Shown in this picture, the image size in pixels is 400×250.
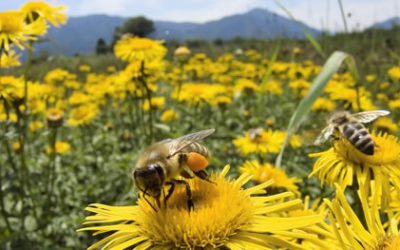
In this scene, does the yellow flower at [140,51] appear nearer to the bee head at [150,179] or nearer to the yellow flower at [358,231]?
the bee head at [150,179]

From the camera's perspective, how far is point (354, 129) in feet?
6.36

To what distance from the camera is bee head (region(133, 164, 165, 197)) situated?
132cm

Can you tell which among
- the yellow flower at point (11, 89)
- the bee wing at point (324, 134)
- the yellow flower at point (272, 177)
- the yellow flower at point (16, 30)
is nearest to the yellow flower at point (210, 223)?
the bee wing at point (324, 134)

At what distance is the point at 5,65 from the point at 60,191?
132 cm

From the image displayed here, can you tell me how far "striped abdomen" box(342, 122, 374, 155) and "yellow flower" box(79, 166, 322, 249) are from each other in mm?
554

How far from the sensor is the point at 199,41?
23.8 m

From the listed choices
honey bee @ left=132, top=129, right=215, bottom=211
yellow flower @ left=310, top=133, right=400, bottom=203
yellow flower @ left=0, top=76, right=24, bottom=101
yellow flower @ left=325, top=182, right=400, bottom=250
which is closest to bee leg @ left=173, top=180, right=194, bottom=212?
Answer: honey bee @ left=132, top=129, right=215, bottom=211

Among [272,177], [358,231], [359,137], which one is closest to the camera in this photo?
[358,231]

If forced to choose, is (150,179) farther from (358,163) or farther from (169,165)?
(358,163)

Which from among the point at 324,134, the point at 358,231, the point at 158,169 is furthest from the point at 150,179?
the point at 324,134

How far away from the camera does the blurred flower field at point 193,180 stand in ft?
4.26

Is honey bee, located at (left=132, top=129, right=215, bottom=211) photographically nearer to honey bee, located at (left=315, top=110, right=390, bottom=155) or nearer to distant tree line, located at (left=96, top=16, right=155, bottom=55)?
honey bee, located at (left=315, top=110, right=390, bottom=155)

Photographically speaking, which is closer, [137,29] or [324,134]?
[324,134]

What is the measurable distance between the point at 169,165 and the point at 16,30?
2.22 m
